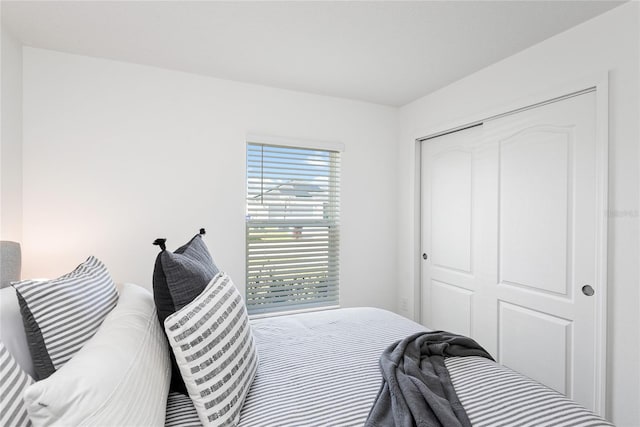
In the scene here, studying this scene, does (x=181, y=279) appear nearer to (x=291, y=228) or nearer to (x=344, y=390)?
(x=344, y=390)

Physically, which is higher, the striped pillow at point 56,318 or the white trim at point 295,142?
the white trim at point 295,142

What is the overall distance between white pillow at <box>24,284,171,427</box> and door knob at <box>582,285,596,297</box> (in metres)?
2.27

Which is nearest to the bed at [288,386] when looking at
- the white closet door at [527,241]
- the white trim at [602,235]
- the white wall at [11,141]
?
the white trim at [602,235]

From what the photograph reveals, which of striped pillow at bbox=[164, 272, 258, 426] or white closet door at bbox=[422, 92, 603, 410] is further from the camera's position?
white closet door at bbox=[422, 92, 603, 410]

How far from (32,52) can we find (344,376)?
2846mm

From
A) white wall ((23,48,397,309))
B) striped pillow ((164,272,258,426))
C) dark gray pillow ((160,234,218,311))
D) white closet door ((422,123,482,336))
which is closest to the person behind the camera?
striped pillow ((164,272,258,426))

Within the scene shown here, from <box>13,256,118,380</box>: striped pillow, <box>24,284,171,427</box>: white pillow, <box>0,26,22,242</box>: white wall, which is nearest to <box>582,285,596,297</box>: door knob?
<box>24,284,171,427</box>: white pillow

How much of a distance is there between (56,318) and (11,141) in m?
1.70

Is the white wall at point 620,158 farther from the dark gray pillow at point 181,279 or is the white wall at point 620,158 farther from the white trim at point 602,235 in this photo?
the dark gray pillow at point 181,279

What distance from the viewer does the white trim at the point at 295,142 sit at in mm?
2850

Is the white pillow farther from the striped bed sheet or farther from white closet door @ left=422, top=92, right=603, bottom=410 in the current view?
white closet door @ left=422, top=92, right=603, bottom=410

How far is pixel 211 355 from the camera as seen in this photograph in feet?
3.31

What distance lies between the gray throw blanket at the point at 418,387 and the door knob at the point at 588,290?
0.91m

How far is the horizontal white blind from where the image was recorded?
291 cm
